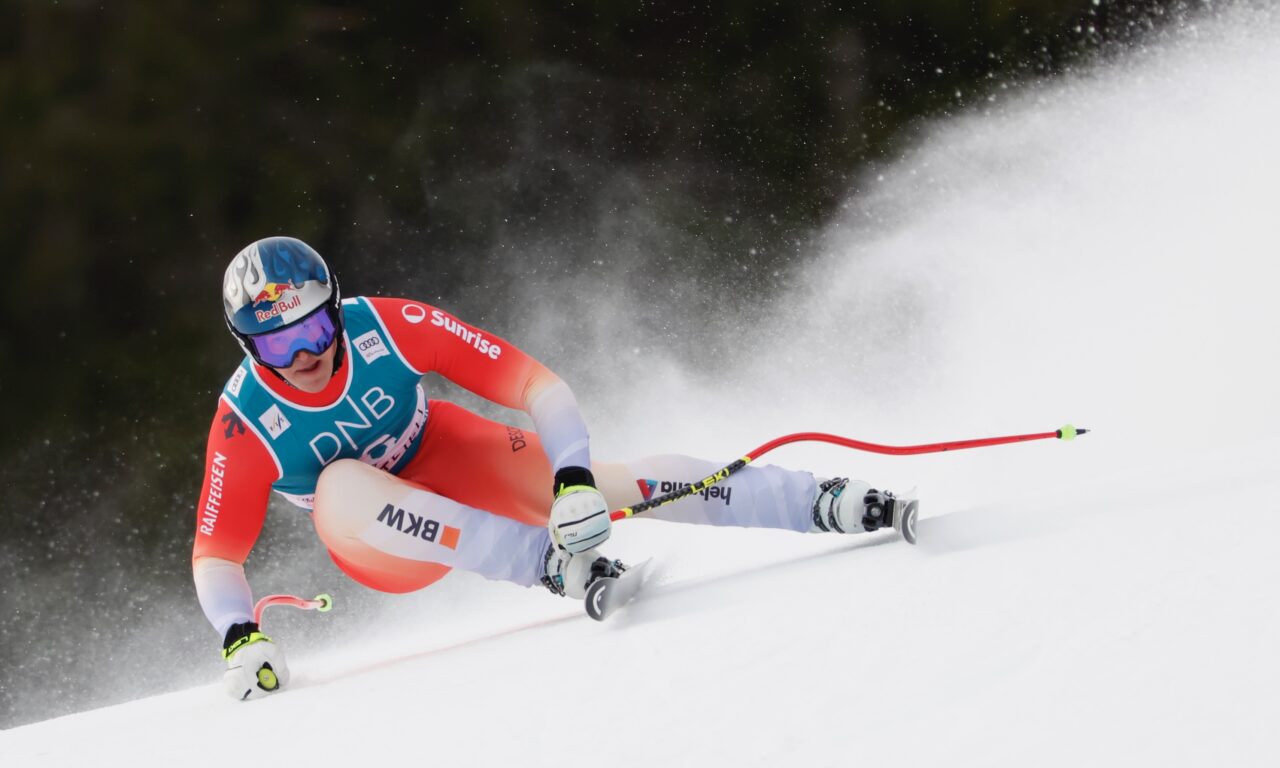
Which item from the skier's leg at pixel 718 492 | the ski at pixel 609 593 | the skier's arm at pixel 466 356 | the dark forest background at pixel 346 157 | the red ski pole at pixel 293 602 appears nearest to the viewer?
the ski at pixel 609 593

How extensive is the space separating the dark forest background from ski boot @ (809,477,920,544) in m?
4.71

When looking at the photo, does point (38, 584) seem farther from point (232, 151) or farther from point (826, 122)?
point (826, 122)

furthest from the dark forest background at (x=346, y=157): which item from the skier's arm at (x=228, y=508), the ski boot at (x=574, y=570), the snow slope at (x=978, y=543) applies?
the ski boot at (x=574, y=570)

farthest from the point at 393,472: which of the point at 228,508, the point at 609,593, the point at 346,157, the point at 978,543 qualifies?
the point at 346,157

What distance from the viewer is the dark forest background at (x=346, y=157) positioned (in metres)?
7.55

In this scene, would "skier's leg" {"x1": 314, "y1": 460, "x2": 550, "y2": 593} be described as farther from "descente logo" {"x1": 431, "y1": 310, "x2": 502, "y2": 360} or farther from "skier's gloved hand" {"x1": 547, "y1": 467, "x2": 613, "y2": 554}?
"descente logo" {"x1": 431, "y1": 310, "x2": 502, "y2": 360}

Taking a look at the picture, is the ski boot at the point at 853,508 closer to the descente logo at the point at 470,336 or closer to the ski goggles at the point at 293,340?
the descente logo at the point at 470,336

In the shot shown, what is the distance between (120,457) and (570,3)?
13.3 feet

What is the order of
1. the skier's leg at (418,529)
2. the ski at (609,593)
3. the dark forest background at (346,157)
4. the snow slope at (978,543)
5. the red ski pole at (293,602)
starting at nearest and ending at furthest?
the snow slope at (978,543)
the ski at (609,593)
the skier's leg at (418,529)
the red ski pole at (293,602)
the dark forest background at (346,157)

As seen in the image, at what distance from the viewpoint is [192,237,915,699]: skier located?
2.68 meters

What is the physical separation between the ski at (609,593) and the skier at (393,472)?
0.05 m

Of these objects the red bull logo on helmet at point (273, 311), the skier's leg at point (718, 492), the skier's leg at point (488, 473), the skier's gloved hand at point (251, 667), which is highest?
the red bull logo on helmet at point (273, 311)

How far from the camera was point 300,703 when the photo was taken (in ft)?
7.70

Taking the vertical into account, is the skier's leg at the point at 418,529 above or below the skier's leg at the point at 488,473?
below
